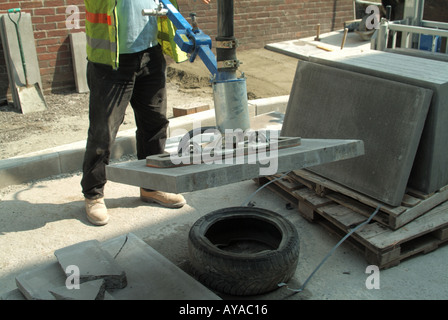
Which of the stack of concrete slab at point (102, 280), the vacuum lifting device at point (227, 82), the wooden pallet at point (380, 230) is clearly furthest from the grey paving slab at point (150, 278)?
the wooden pallet at point (380, 230)

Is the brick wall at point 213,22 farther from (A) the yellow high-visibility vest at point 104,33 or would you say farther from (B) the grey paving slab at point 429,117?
(B) the grey paving slab at point 429,117

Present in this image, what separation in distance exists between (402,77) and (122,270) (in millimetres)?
2469

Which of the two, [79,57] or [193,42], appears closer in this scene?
[193,42]

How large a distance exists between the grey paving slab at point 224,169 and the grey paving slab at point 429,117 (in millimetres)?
817

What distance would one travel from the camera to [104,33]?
3.69 m

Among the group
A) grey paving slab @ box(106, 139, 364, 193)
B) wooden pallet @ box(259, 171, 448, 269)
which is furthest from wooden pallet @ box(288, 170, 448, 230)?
grey paving slab @ box(106, 139, 364, 193)

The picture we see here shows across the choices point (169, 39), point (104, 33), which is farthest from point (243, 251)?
point (104, 33)

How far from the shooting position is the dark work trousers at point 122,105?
3834mm

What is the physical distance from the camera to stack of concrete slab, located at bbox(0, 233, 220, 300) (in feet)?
9.23

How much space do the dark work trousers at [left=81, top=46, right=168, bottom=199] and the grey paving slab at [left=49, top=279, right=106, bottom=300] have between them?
1420mm

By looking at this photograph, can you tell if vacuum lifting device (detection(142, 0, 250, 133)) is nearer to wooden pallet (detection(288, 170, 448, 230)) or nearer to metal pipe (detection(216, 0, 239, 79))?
metal pipe (detection(216, 0, 239, 79))

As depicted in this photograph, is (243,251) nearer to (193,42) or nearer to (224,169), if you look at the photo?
(224,169)

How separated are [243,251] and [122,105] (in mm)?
1555

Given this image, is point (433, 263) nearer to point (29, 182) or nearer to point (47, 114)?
point (29, 182)
